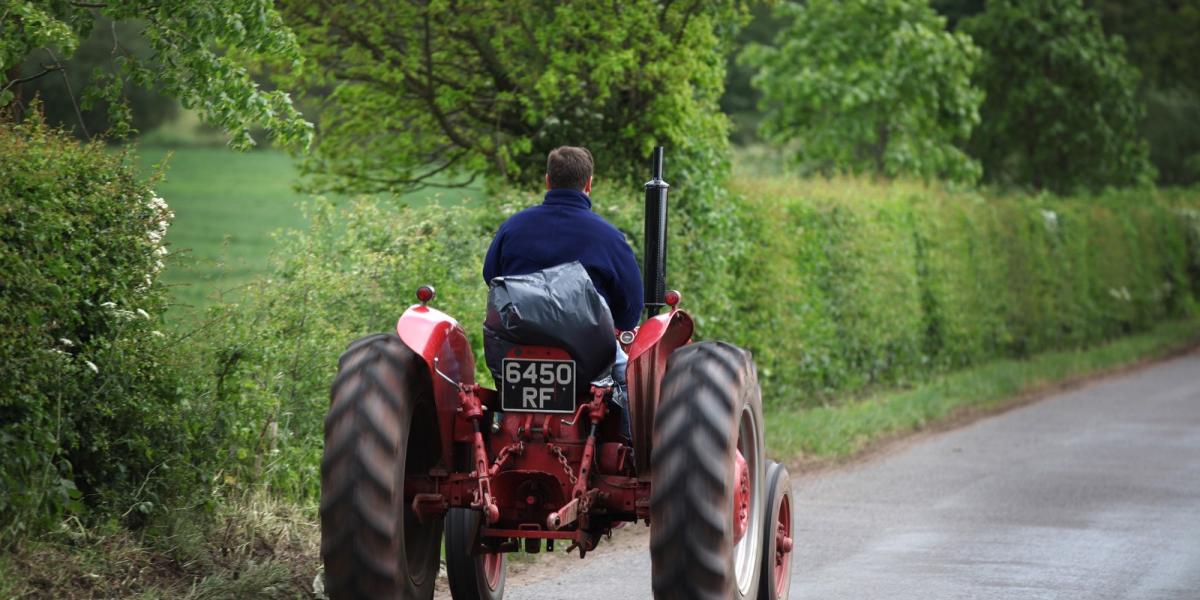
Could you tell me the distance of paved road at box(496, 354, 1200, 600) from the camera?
26.9ft

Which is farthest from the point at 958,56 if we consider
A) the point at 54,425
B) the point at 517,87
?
the point at 54,425

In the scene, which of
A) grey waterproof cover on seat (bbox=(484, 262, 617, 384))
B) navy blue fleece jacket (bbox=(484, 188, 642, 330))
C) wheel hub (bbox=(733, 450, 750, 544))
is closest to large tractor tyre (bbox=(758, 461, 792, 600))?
wheel hub (bbox=(733, 450, 750, 544))

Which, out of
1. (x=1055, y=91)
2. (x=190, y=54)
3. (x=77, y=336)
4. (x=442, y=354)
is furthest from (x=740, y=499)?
(x=1055, y=91)

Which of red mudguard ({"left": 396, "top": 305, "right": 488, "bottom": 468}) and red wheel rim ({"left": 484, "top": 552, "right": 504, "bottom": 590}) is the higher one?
red mudguard ({"left": 396, "top": 305, "right": 488, "bottom": 468})

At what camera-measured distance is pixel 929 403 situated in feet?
55.4

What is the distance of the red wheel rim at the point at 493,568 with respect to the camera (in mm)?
7355

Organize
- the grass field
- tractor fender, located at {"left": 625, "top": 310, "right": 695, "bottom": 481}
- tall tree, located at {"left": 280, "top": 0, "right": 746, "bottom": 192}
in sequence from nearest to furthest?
tractor fender, located at {"left": 625, "top": 310, "right": 695, "bottom": 481} < tall tree, located at {"left": 280, "top": 0, "right": 746, "bottom": 192} < the grass field

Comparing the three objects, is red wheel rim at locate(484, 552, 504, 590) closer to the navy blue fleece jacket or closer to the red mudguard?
the red mudguard

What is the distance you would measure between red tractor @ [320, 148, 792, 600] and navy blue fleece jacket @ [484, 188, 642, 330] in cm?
18

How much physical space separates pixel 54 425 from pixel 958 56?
23456mm

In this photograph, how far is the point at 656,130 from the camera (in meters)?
14.0

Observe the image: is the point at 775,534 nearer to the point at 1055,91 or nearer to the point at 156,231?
the point at 156,231

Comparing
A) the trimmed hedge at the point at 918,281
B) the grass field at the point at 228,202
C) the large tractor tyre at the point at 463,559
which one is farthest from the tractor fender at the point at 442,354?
the grass field at the point at 228,202

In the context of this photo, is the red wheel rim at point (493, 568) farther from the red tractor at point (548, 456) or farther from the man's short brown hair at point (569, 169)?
the man's short brown hair at point (569, 169)
